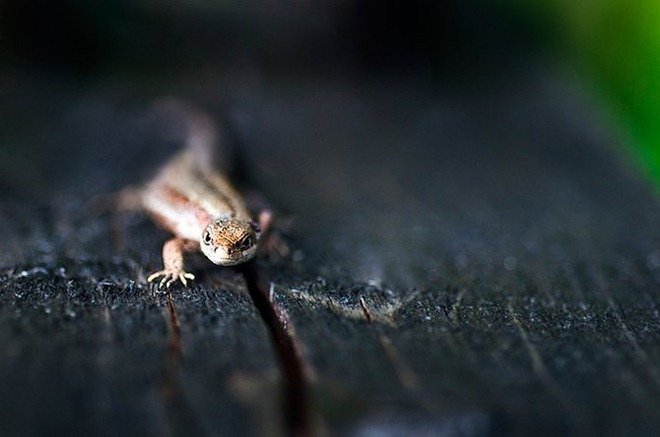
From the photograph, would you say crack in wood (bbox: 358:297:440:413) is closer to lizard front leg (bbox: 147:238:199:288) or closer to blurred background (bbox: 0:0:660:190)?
lizard front leg (bbox: 147:238:199:288)

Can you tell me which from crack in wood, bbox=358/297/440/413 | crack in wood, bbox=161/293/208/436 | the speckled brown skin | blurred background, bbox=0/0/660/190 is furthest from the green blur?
crack in wood, bbox=161/293/208/436

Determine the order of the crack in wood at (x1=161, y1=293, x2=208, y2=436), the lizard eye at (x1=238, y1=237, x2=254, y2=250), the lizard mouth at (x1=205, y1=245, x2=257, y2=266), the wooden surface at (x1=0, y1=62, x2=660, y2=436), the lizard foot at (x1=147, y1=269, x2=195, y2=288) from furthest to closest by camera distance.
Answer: the lizard eye at (x1=238, y1=237, x2=254, y2=250) → the lizard mouth at (x1=205, y1=245, x2=257, y2=266) → the lizard foot at (x1=147, y1=269, x2=195, y2=288) → the wooden surface at (x1=0, y1=62, x2=660, y2=436) → the crack in wood at (x1=161, y1=293, x2=208, y2=436)

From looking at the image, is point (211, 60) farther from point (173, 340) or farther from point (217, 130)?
point (173, 340)

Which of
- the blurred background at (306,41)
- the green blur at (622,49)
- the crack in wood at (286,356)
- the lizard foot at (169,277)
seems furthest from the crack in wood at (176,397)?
the blurred background at (306,41)

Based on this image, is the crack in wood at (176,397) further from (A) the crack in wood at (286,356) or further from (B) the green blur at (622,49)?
(B) the green blur at (622,49)

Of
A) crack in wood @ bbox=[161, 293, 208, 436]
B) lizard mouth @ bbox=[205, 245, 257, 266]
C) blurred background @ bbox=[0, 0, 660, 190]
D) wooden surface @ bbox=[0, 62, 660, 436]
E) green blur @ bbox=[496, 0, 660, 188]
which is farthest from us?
blurred background @ bbox=[0, 0, 660, 190]

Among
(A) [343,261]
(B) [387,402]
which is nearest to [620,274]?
(A) [343,261]
